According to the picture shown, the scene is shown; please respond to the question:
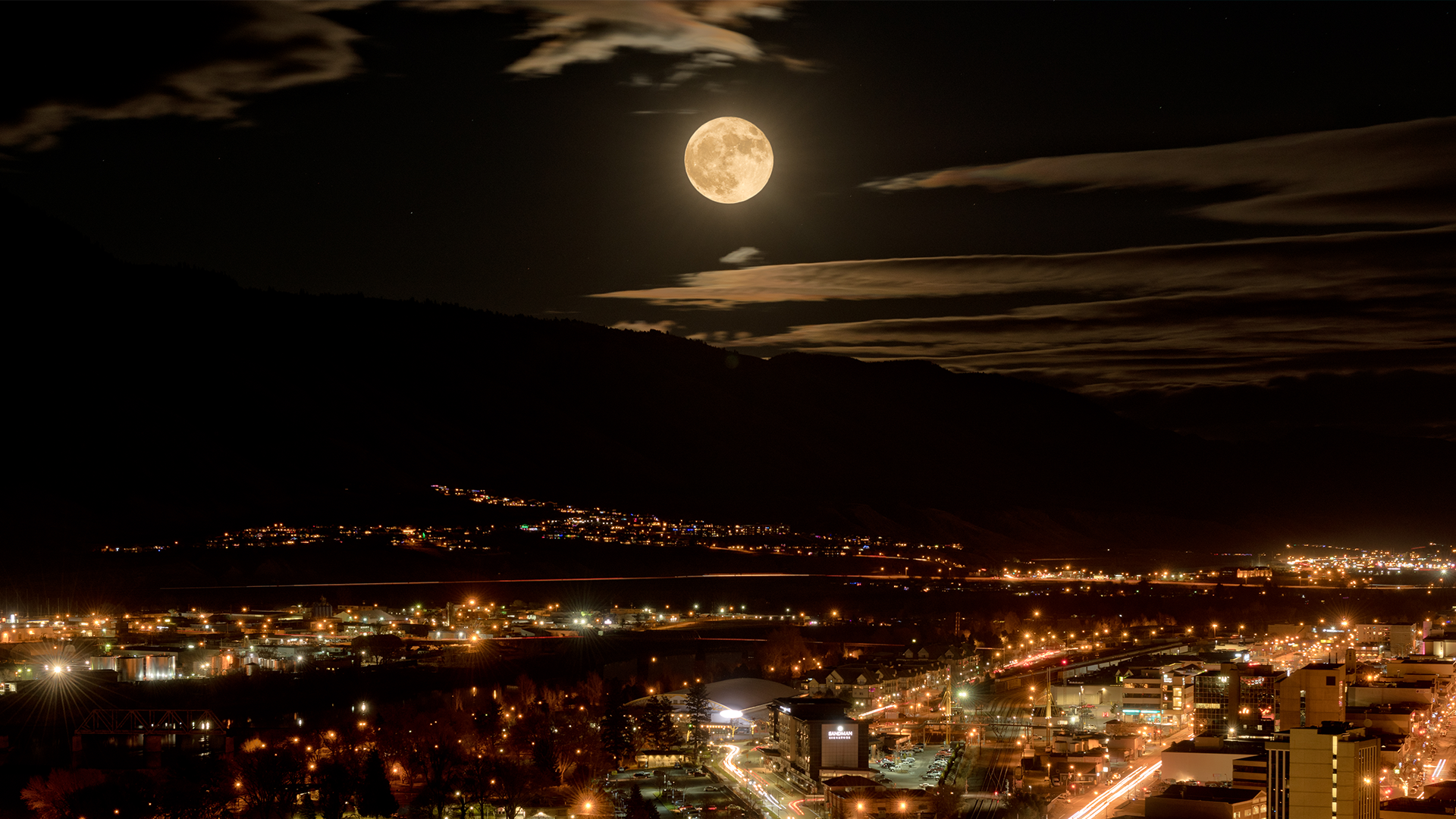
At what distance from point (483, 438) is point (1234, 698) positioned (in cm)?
10536

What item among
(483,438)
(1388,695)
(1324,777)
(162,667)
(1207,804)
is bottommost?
(1207,804)

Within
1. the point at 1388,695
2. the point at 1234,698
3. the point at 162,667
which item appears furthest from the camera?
the point at 1388,695

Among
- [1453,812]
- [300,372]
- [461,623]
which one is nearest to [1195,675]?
[1453,812]

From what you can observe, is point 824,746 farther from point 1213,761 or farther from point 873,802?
point 1213,761

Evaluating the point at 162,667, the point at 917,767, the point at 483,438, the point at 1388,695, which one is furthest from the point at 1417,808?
the point at 483,438

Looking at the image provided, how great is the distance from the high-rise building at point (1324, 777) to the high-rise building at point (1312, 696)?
13435 mm

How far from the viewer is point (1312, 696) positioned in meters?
46.4

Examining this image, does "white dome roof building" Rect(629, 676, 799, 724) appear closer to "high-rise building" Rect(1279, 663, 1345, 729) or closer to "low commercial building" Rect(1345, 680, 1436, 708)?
"high-rise building" Rect(1279, 663, 1345, 729)

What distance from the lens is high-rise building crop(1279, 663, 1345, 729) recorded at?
4559 centimetres

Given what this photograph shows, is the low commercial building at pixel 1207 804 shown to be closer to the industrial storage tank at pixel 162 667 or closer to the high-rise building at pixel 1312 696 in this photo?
the high-rise building at pixel 1312 696

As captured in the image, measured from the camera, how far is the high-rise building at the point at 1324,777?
31.3 meters

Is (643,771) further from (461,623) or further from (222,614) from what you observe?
(222,614)

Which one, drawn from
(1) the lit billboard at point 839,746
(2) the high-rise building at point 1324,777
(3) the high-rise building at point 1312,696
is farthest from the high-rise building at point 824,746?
(3) the high-rise building at point 1312,696

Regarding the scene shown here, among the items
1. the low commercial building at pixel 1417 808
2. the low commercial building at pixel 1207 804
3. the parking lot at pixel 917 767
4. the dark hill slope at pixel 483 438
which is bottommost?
the parking lot at pixel 917 767
